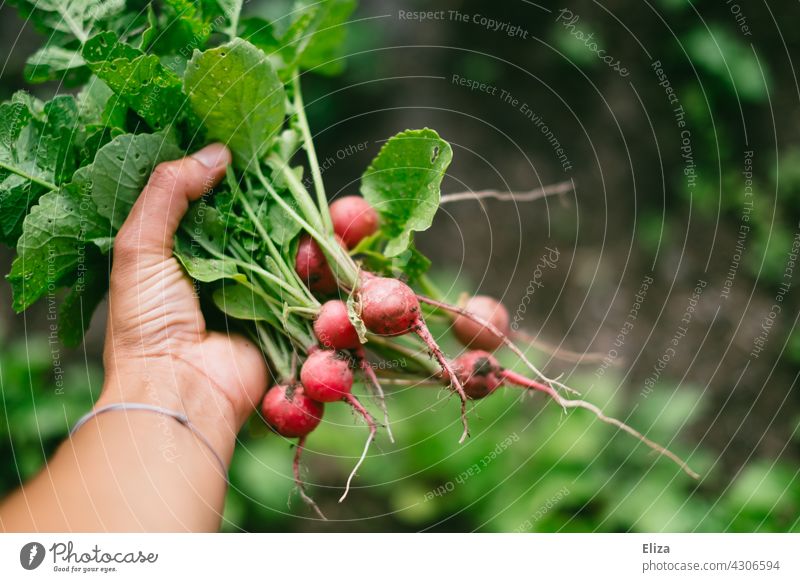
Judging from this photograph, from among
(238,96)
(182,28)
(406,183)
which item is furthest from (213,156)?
(406,183)

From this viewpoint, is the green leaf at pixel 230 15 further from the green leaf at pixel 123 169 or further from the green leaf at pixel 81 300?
the green leaf at pixel 81 300

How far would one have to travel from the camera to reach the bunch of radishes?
3.23ft

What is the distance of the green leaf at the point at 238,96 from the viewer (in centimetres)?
92

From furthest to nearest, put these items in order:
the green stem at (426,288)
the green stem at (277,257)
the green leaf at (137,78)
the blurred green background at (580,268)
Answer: the blurred green background at (580,268) < the green stem at (426,288) < the green stem at (277,257) < the green leaf at (137,78)

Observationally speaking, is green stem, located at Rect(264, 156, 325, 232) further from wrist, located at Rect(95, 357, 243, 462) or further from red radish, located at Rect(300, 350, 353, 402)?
wrist, located at Rect(95, 357, 243, 462)

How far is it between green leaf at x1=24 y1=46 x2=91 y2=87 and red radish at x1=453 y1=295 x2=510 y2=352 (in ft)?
2.64

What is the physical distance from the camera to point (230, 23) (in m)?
1.12

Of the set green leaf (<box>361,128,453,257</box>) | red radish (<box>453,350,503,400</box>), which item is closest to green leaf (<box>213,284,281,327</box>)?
green leaf (<box>361,128,453,257</box>)

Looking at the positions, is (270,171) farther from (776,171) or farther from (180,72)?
(776,171)

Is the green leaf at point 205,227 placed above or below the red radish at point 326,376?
above

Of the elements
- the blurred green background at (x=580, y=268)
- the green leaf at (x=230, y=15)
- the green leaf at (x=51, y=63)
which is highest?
the green leaf at (x=230, y=15)

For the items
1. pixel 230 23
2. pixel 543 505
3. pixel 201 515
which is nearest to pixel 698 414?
pixel 543 505

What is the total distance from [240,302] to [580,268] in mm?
1376

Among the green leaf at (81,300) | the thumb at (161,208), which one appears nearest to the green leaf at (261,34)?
the thumb at (161,208)
